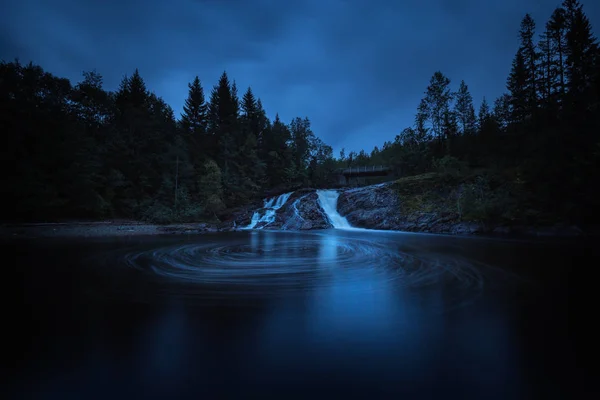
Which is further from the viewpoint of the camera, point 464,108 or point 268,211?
point 464,108

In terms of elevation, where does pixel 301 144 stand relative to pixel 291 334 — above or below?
above

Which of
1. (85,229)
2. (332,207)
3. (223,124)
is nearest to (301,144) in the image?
(223,124)

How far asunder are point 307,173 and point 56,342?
136ft

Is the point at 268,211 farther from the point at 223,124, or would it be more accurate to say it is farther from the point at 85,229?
the point at 223,124

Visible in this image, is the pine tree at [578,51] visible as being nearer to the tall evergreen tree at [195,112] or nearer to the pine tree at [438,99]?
the pine tree at [438,99]

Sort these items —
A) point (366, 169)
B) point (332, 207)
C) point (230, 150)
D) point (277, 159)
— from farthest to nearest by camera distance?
point (366, 169)
point (277, 159)
point (230, 150)
point (332, 207)

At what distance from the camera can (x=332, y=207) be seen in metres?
28.0

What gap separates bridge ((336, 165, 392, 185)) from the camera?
44.6 m

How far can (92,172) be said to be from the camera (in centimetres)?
2144

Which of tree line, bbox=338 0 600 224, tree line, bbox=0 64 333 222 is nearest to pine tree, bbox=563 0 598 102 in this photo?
tree line, bbox=338 0 600 224

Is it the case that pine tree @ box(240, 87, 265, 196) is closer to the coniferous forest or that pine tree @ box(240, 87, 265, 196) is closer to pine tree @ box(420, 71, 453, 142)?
the coniferous forest

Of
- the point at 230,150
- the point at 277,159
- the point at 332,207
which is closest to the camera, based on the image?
the point at 332,207

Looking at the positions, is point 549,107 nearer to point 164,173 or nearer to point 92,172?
point 164,173

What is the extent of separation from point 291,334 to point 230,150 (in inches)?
1357
